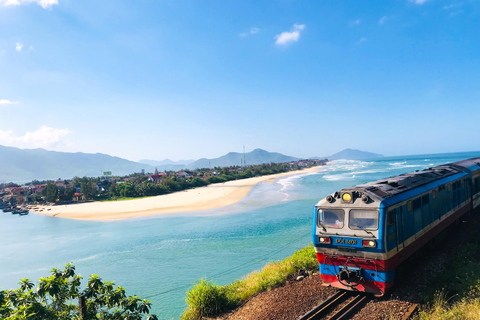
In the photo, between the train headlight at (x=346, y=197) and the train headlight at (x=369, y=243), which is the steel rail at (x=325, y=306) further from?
the train headlight at (x=346, y=197)

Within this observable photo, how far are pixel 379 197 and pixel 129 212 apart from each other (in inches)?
2110

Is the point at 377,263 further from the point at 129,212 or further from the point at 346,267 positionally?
the point at 129,212

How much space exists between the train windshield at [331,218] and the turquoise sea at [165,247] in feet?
34.5

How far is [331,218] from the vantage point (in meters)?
10.2

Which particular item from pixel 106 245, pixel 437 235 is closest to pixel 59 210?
pixel 106 245

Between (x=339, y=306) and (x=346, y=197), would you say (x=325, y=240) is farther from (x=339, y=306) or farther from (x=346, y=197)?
(x=339, y=306)

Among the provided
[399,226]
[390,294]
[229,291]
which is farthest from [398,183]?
[229,291]

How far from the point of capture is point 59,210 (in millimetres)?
67750

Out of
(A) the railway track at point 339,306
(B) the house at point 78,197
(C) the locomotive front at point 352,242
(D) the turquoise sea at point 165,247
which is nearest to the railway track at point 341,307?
(A) the railway track at point 339,306

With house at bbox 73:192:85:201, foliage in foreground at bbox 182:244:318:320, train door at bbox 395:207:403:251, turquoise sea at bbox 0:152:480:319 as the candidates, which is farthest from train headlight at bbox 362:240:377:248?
house at bbox 73:192:85:201

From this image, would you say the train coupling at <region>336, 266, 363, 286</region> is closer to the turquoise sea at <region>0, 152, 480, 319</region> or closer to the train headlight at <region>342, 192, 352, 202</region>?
the train headlight at <region>342, 192, 352, 202</region>

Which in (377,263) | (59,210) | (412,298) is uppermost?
(377,263)

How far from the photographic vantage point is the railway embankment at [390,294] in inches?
338

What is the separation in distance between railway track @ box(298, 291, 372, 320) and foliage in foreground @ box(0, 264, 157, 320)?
4828 millimetres
